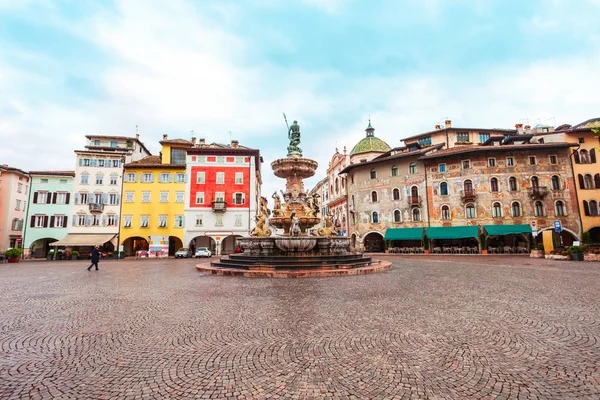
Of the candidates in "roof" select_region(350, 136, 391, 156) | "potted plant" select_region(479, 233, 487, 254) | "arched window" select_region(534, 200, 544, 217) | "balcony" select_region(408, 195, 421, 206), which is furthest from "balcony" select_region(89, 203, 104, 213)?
"arched window" select_region(534, 200, 544, 217)

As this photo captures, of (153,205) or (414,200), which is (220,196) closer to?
(153,205)

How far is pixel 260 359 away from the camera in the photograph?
12.5 feet

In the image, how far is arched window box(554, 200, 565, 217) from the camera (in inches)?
1248

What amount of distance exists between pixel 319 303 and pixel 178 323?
3110 mm

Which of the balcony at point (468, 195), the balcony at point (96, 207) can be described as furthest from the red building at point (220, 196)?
the balcony at point (468, 195)

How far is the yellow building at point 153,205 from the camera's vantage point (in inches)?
1463

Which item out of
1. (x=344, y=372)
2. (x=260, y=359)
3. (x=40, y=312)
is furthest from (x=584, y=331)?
(x=40, y=312)

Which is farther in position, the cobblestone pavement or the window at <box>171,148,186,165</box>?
the window at <box>171,148,186,165</box>

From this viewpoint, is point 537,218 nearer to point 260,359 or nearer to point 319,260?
point 319,260

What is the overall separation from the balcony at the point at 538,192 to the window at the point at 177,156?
41676 millimetres

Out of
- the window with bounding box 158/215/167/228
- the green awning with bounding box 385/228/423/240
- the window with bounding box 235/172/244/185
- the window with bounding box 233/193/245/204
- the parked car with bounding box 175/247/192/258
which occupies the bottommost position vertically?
the parked car with bounding box 175/247/192/258

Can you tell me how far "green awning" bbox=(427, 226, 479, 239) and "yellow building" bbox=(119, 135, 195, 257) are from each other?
100.0 feet

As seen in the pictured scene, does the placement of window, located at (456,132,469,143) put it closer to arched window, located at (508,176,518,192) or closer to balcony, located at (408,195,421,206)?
arched window, located at (508,176,518,192)

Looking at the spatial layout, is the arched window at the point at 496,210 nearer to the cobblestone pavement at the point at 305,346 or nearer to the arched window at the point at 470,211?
the arched window at the point at 470,211
